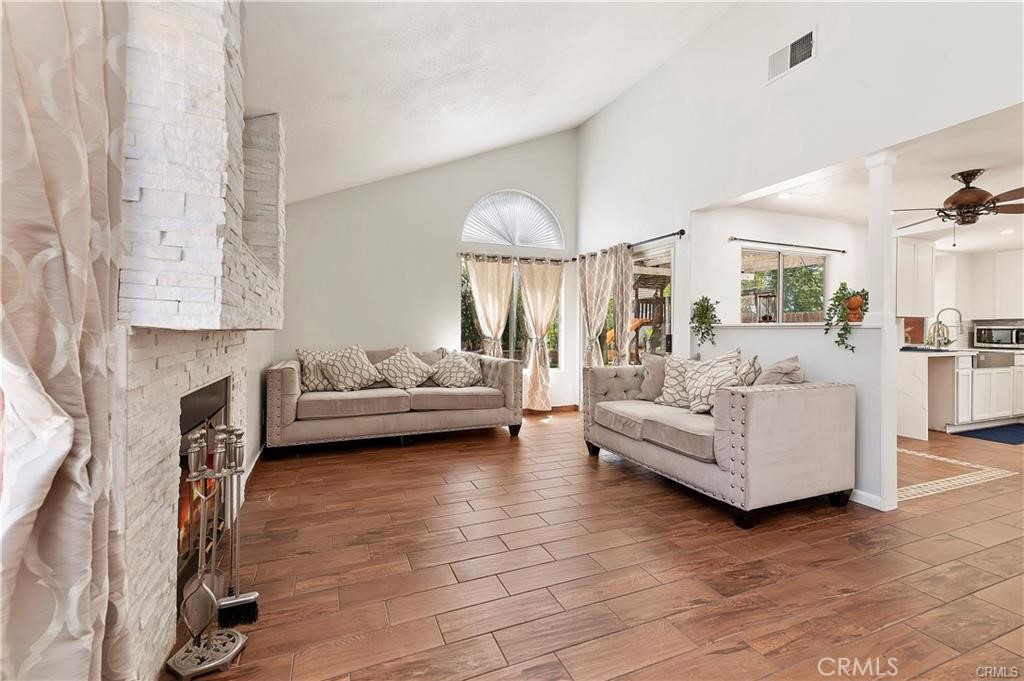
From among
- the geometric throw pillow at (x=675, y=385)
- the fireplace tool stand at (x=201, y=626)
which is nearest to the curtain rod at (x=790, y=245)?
the geometric throw pillow at (x=675, y=385)

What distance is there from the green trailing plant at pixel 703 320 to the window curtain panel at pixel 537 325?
209 centimetres

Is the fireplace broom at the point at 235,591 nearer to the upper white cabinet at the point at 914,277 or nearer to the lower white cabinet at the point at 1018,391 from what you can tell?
the upper white cabinet at the point at 914,277

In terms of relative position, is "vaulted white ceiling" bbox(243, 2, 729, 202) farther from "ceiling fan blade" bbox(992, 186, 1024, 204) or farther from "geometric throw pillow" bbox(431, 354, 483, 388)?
"ceiling fan blade" bbox(992, 186, 1024, 204)

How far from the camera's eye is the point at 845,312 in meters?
3.04

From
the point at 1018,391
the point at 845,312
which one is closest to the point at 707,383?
the point at 845,312

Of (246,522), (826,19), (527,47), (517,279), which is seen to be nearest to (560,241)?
(517,279)

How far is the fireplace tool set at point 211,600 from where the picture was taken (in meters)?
1.48

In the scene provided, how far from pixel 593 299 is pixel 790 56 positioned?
3.02 metres

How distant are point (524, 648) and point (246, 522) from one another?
181 cm

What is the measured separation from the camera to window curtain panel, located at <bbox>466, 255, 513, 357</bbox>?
5730 mm

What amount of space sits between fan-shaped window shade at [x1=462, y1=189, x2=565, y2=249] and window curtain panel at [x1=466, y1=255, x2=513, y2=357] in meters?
0.32

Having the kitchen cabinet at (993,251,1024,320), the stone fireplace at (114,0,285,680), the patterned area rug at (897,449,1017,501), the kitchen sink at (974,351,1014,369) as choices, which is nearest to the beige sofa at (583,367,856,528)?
the patterned area rug at (897,449,1017,501)

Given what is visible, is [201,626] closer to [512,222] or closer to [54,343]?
[54,343]

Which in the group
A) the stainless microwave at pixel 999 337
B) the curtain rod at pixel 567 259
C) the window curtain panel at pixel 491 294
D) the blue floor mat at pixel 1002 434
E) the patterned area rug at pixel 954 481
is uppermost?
the curtain rod at pixel 567 259
